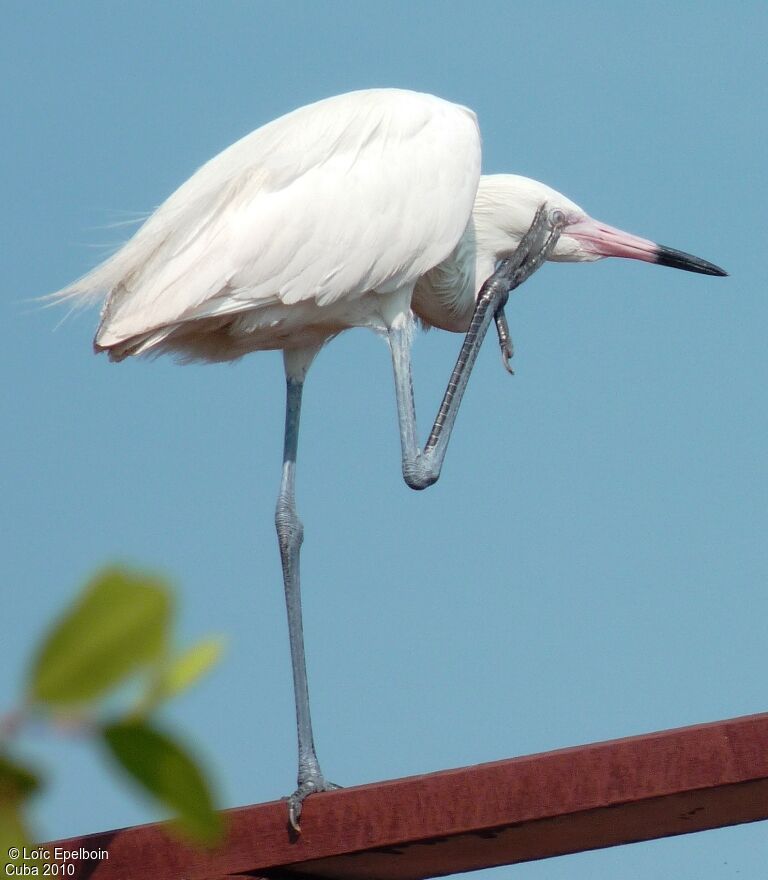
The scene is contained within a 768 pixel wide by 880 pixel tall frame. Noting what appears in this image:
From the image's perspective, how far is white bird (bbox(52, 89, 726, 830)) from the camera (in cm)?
336

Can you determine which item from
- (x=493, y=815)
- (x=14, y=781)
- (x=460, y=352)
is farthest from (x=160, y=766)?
(x=460, y=352)

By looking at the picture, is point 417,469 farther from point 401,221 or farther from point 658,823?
point 658,823

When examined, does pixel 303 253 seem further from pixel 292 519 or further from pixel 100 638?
pixel 100 638

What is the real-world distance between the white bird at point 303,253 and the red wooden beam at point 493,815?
729 mm

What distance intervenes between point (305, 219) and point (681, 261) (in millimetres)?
1661

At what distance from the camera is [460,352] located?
162 inches

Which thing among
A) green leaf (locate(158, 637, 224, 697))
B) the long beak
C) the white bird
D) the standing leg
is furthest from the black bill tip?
→ green leaf (locate(158, 637, 224, 697))

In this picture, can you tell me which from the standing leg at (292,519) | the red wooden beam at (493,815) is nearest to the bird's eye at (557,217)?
the standing leg at (292,519)

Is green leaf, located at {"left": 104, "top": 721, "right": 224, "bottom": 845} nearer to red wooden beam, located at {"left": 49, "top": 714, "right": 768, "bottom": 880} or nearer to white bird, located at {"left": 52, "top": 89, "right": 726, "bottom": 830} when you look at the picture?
red wooden beam, located at {"left": 49, "top": 714, "right": 768, "bottom": 880}

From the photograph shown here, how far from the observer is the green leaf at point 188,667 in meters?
0.21

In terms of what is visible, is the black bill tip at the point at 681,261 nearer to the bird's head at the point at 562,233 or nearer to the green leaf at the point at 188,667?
the bird's head at the point at 562,233

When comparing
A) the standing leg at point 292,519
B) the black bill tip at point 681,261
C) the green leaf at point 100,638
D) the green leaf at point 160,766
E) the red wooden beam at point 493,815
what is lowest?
the red wooden beam at point 493,815

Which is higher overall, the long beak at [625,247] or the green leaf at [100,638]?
the long beak at [625,247]

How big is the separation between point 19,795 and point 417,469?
3692 millimetres
